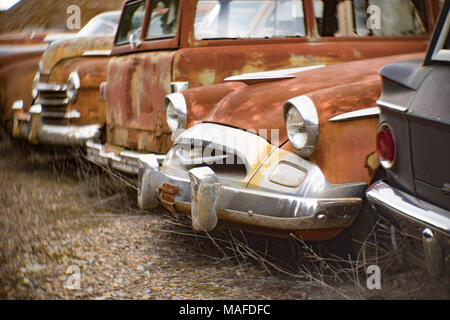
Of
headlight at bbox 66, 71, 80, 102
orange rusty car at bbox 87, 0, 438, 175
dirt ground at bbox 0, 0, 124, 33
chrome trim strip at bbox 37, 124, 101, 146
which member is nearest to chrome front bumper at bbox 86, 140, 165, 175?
orange rusty car at bbox 87, 0, 438, 175

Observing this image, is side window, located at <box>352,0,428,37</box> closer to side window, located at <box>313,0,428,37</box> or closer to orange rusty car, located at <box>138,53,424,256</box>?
side window, located at <box>313,0,428,37</box>

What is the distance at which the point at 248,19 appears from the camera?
4.04 m

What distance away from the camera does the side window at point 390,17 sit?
13.3 ft

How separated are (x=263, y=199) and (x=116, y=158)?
2.08 meters

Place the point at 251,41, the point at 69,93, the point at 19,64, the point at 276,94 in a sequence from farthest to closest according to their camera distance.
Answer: the point at 19,64 → the point at 69,93 → the point at 251,41 → the point at 276,94

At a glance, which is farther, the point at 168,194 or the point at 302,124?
the point at 168,194

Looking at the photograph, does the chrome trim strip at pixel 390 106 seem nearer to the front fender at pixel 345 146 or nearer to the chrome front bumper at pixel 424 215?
the front fender at pixel 345 146

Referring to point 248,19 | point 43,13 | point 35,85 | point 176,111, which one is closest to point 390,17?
point 248,19

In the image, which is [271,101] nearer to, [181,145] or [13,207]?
[181,145]

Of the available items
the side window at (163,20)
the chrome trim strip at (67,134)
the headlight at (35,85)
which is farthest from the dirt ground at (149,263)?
the headlight at (35,85)

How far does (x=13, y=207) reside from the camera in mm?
4441

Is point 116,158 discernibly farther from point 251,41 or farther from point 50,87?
point 50,87

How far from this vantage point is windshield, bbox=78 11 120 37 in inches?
260
